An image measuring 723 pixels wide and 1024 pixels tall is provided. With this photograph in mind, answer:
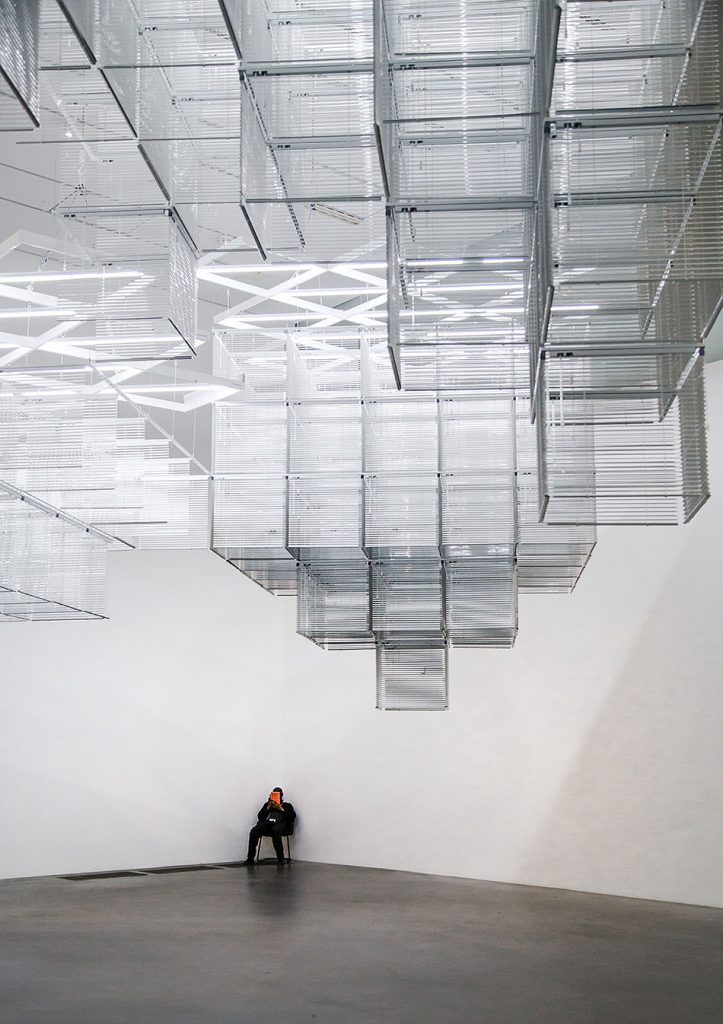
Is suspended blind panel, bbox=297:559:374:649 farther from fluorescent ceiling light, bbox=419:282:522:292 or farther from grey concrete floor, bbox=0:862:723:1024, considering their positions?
fluorescent ceiling light, bbox=419:282:522:292

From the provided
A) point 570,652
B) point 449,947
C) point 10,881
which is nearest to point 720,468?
point 570,652

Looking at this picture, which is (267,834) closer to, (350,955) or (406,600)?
(406,600)

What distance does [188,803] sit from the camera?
58.4 feet

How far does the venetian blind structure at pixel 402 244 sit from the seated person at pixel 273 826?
627 centimetres

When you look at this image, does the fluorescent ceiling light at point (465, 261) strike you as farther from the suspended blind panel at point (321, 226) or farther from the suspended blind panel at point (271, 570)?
the suspended blind panel at point (271, 570)

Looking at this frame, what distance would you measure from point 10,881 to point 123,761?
7.85ft

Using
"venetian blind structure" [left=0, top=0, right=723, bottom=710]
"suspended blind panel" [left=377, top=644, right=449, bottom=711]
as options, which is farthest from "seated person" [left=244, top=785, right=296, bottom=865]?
"venetian blind structure" [left=0, top=0, right=723, bottom=710]

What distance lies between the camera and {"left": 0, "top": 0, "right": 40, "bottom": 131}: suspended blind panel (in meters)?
5.30

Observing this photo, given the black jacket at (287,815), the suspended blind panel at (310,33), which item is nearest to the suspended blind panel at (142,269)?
the suspended blind panel at (310,33)

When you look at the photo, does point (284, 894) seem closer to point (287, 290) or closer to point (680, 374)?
point (287, 290)

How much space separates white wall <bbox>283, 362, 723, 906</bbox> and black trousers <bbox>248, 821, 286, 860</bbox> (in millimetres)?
629

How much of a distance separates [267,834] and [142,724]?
2.60m

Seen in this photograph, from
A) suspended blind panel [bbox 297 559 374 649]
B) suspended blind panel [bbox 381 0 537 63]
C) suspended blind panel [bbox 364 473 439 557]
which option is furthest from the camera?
suspended blind panel [bbox 297 559 374 649]

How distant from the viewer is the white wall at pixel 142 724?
17.2m
